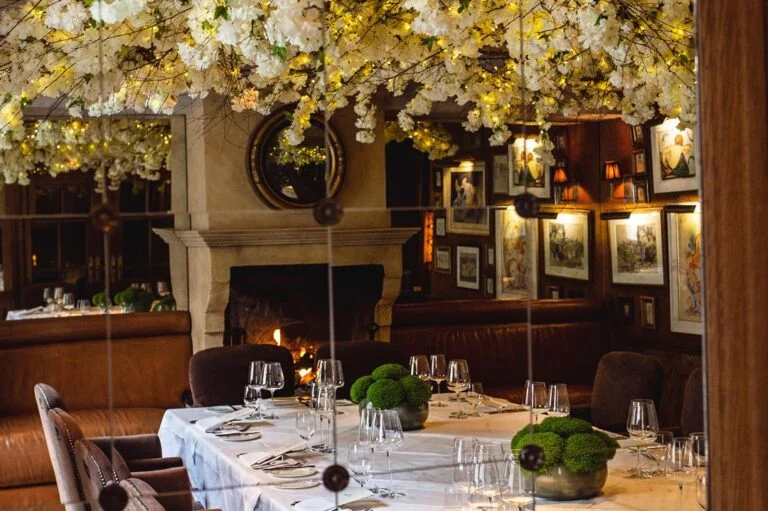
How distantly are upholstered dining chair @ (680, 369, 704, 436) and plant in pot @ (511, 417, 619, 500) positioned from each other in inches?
48.8

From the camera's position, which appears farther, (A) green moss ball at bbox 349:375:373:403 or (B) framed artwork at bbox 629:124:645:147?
(B) framed artwork at bbox 629:124:645:147

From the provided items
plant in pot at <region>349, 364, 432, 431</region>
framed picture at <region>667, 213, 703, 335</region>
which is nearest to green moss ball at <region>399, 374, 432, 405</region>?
plant in pot at <region>349, 364, 432, 431</region>

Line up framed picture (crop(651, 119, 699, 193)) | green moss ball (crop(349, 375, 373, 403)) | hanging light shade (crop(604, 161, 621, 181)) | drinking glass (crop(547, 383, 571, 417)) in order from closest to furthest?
drinking glass (crop(547, 383, 571, 417)), green moss ball (crop(349, 375, 373, 403)), framed picture (crop(651, 119, 699, 193)), hanging light shade (crop(604, 161, 621, 181))

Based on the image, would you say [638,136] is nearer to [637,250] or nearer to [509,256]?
[637,250]

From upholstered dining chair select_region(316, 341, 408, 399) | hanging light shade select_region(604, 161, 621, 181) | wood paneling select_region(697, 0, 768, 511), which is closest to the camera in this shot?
wood paneling select_region(697, 0, 768, 511)

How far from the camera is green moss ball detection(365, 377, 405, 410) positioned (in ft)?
12.6

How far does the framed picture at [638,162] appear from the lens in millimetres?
6887

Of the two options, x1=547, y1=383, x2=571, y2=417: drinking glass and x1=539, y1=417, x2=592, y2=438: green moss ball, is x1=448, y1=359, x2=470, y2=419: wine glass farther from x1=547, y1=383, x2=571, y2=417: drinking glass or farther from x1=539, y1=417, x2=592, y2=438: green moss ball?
x1=539, y1=417, x2=592, y2=438: green moss ball

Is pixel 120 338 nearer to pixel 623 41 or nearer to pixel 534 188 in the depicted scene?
pixel 534 188

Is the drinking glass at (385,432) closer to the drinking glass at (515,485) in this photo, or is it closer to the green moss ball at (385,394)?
the drinking glass at (515,485)

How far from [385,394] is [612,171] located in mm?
3796

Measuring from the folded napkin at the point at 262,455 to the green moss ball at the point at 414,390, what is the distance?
47 centimetres

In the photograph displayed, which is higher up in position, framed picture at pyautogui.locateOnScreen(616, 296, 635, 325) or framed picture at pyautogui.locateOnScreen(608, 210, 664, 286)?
framed picture at pyautogui.locateOnScreen(608, 210, 664, 286)

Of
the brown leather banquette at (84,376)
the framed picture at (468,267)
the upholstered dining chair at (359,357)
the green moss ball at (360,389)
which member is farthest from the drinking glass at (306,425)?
the framed picture at (468,267)
